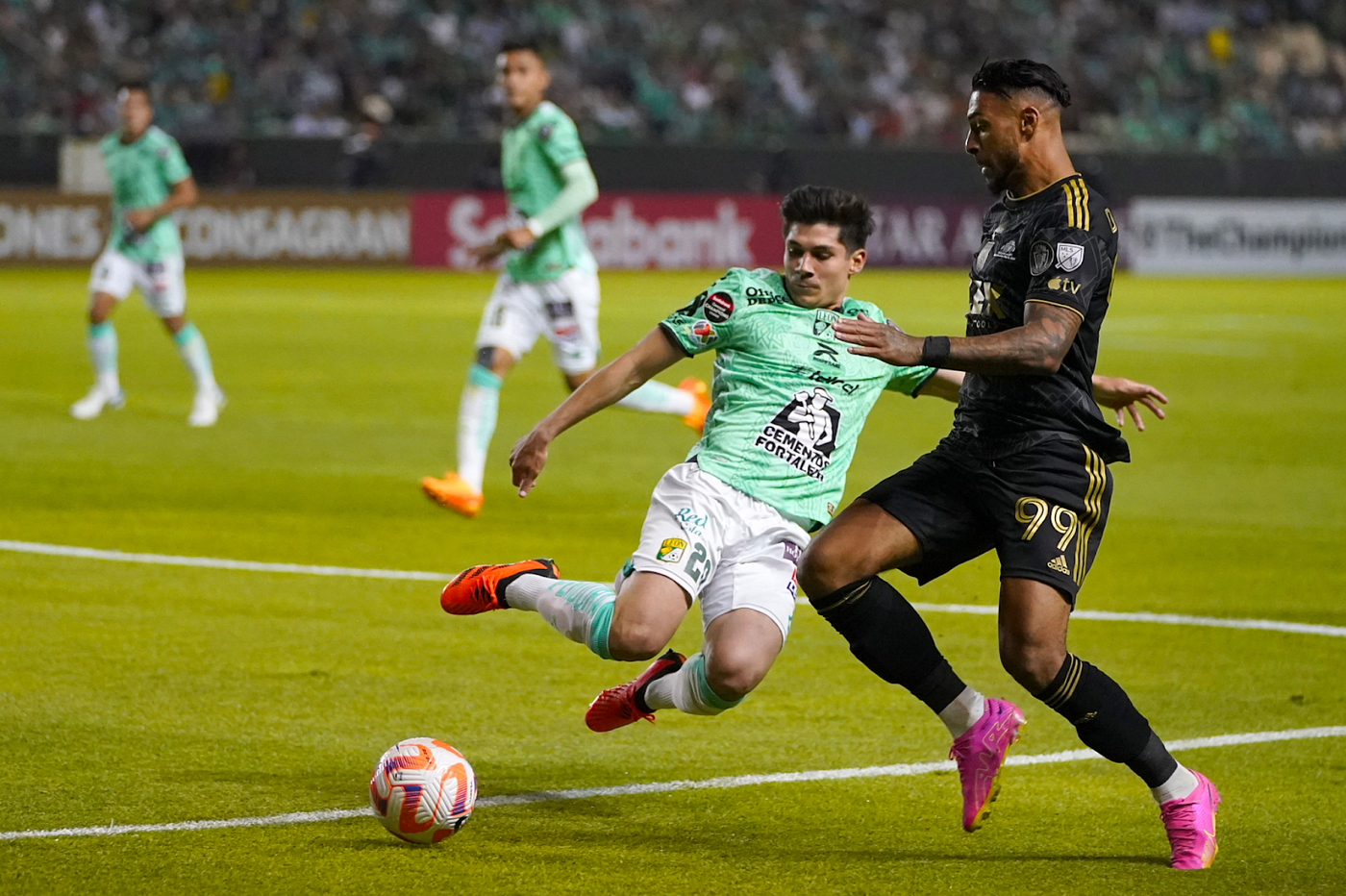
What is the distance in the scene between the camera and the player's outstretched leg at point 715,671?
5.14 metres

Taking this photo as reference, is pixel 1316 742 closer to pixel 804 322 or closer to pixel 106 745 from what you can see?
pixel 804 322

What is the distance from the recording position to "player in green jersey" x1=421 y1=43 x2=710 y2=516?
10273 mm

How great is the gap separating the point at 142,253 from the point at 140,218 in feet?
0.88

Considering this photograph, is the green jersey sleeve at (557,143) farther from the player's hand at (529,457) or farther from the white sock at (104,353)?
the player's hand at (529,457)

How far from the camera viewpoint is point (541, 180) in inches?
417

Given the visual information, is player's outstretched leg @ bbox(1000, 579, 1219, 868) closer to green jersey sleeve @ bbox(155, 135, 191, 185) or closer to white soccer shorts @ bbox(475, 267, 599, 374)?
white soccer shorts @ bbox(475, 267, 599, 374)

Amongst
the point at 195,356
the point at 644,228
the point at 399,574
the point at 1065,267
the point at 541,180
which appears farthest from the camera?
the point at 644,228

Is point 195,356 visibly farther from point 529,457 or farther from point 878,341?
point 878,341

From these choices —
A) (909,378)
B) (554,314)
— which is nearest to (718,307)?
(909,378)

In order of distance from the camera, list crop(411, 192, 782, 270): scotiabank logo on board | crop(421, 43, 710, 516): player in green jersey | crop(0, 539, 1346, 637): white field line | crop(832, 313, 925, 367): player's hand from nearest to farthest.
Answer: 1. crop(832, 313, 925, 367): player's hand
2. crop(0, 539, 1346, 637): white field line
3. crop(421, 43, 710, 516): player in green jersey
4. crop(411, 192, 782, 270): scotiabank logo on board

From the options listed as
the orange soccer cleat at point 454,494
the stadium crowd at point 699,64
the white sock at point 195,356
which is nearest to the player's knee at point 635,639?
the orange soccer cleat at point 454,494

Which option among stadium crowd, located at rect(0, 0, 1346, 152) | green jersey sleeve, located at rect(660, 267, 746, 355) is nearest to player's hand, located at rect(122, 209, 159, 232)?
green jersey sleeve, located at rect(660, 267, 746, 355)

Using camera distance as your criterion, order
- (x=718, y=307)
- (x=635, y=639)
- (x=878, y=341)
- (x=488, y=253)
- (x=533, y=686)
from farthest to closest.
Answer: (x=488, y=253), (x=533, y=686), (x=718, y=307), (x=635, y=639), (x=878, y=341)

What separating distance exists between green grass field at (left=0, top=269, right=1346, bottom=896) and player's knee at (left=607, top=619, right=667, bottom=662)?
1.36ft
